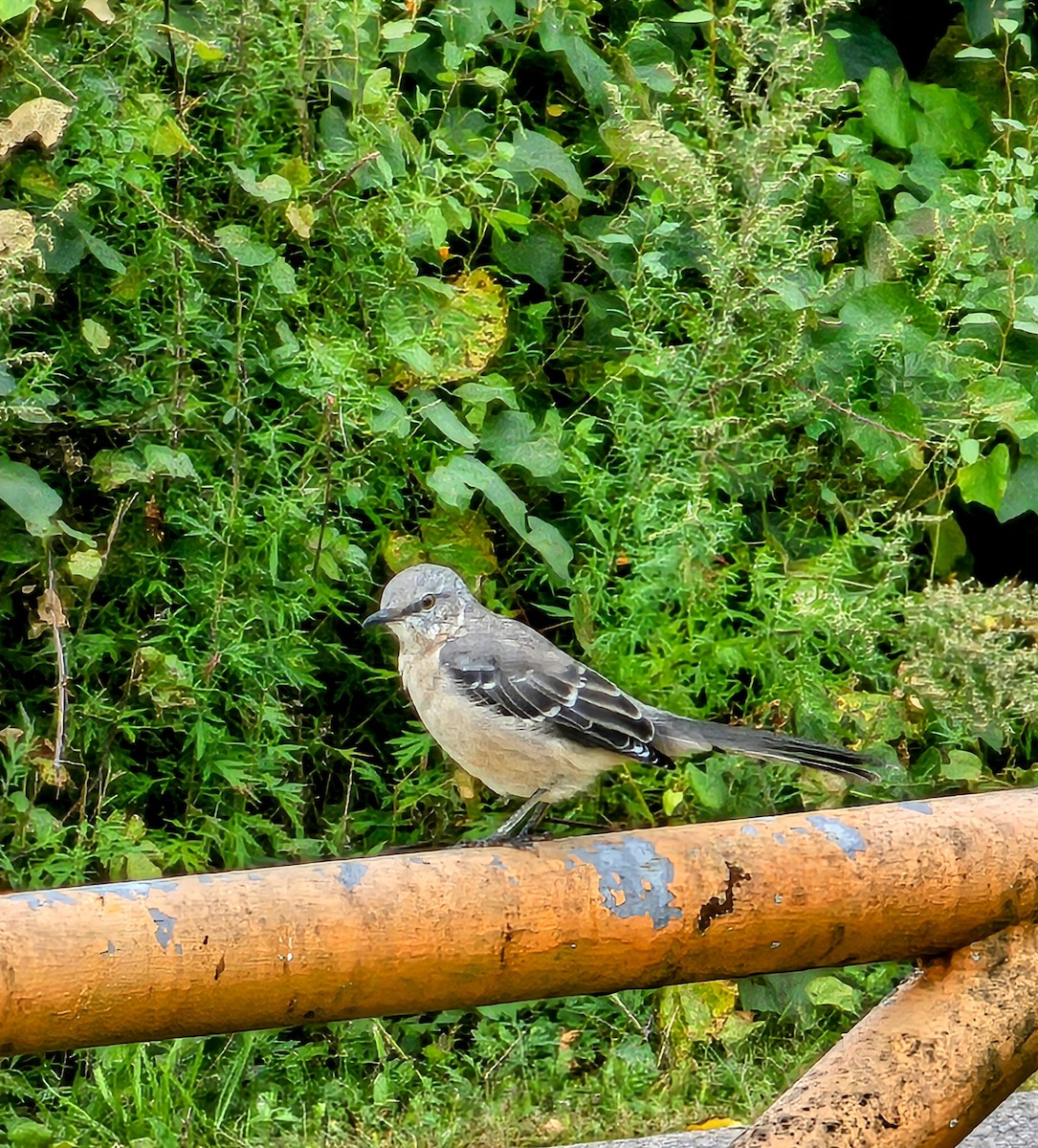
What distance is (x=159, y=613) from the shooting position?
4.55m

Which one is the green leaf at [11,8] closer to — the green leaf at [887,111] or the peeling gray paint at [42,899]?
the green leaf at [887,111]

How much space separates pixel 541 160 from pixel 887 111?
1.25 meters

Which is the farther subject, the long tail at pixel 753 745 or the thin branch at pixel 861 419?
the thin branch at pixel 861 419

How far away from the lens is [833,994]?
4555 mm

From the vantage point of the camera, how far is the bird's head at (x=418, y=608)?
405cm

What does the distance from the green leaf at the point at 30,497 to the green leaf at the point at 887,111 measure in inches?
112

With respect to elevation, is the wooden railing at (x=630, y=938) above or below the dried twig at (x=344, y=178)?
above

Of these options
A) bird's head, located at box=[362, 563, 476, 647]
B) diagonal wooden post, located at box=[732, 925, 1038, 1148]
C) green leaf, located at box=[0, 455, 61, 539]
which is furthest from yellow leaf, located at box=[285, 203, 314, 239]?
diagonal wooden post, located at box=[732, 925, 1038, 1148]

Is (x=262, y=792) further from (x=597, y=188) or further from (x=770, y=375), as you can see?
(x=597, y=188)

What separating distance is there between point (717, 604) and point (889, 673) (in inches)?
24.4

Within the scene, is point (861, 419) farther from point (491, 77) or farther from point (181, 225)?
point (181, 225)

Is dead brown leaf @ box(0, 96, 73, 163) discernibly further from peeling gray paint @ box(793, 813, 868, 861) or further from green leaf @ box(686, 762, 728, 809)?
peeling gray paint @ box(793, 813, 868, 861)

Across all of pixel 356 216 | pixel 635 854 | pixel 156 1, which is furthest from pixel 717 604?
pixel 635 854

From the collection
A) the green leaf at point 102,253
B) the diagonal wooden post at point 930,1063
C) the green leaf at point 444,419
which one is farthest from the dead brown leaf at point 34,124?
the diagonal wooden post at point 930,1063
